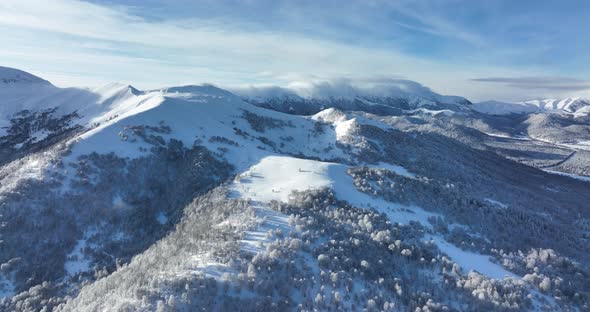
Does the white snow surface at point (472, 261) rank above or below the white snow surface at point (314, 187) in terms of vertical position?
below

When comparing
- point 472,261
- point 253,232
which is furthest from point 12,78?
point 472,261

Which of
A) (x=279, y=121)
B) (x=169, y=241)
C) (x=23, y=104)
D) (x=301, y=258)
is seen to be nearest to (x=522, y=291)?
(x=301, y=258)

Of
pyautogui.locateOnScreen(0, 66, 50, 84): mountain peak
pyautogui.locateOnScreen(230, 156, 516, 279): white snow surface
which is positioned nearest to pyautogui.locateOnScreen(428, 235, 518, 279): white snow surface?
pyautogui.locateOnScreen(230, 156, 516, 279): white snow surface

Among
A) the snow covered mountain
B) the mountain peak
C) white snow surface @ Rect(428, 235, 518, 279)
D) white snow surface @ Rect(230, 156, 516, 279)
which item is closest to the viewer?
the snow covered mountain

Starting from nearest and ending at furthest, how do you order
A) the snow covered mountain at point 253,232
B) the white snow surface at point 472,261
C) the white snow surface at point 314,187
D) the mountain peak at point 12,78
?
the snow covered mountain at point 253,232
the white snow surface at point 472,261
the white snow surface at point 314,187
the mountain peak at point 12,78

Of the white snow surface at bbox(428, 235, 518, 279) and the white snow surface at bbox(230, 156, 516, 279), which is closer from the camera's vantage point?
the white snow surface at bbox(428, 235, 518, 279)

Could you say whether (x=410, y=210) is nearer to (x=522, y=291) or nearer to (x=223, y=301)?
(x=522, y=291)

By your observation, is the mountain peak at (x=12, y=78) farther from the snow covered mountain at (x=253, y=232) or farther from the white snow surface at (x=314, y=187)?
the white snow surface at (x=314, y=187)

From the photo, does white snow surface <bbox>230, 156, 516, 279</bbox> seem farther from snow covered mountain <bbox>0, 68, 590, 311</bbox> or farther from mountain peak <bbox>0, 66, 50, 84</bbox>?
mountain peak <bbox>0, 66, 50, 84</bbox>

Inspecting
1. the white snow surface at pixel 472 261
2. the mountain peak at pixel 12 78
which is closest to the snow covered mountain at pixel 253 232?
the white snow surface at pixel 472 261
